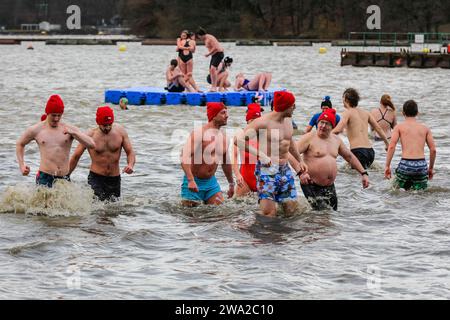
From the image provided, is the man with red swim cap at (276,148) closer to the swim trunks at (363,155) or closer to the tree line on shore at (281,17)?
the swim trunks at (363,155)

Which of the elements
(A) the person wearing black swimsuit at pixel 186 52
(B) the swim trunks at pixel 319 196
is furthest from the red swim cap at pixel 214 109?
(A) the person wearing black swimsuit at pixel 186 52

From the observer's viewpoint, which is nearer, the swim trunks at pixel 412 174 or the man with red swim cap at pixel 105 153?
the man with red swim cap at pixel 105 153

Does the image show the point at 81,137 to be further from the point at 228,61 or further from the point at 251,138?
the point at 228,61

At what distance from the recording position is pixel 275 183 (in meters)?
11.5

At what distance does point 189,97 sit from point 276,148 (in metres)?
17.3

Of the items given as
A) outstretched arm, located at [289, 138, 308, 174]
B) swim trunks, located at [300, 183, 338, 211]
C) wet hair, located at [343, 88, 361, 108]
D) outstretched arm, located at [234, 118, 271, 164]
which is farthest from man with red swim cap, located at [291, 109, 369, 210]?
wet hair, located at [343, 88, 361, 108]

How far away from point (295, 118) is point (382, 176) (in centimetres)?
1081

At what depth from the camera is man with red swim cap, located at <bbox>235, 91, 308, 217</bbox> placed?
1134cm

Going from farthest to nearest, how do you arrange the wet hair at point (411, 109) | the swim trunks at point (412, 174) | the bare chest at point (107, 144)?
the swim trunks at point (412, 174) → the wet hair at point (411, 109) → the bare chest at point (107, 144)

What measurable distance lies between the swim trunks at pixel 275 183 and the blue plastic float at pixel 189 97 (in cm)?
1665

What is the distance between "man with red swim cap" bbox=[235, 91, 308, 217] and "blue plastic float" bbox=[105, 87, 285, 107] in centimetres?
1667

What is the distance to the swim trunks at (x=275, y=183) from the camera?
37.4 feet

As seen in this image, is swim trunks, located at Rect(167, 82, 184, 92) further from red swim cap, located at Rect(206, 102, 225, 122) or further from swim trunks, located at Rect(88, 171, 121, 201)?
red swim cap, located at Rect(206, 102, 225, 122)

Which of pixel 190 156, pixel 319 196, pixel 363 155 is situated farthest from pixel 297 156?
pixel 363 155
